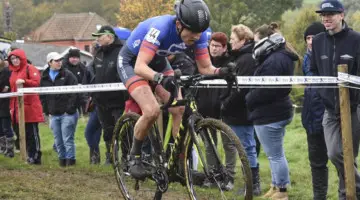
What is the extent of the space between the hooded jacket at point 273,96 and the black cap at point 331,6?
4.47 ft

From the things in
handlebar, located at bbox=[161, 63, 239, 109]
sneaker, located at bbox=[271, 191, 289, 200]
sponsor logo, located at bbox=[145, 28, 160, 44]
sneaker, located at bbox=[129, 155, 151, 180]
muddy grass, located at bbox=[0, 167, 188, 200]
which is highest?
sponsor logo, located at bbox=[145, 28, 160, 44]

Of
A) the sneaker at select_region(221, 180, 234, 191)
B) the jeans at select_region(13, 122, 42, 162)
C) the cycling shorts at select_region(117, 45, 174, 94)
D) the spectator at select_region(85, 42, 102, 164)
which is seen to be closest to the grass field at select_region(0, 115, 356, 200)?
the jeans at select_region(13, 122, 42, 162)

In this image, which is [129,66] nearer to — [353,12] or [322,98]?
[322,98]

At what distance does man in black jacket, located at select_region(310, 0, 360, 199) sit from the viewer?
21.6 feet

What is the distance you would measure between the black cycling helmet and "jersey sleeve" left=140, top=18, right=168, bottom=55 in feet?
0.76

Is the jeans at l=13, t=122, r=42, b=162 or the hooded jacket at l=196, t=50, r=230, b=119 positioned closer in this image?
the hooded jacket at l=196, t=50, r=230, b=119

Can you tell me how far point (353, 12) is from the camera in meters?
66.6

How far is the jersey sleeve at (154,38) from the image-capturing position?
6.27 meters

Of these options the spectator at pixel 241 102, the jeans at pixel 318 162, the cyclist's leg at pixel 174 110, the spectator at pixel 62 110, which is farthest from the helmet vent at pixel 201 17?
the spectator at pixel 62 110

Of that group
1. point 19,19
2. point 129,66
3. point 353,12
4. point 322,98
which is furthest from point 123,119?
point 19,19

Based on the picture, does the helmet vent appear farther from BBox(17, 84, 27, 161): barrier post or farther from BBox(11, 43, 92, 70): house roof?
BBox(11, 43, 92, 70): house roof

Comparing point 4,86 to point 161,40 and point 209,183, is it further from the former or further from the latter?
point 209,183

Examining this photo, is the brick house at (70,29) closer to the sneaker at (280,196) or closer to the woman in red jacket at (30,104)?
the woman in red jacket at (30,104)

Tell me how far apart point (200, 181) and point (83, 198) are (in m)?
2.17
